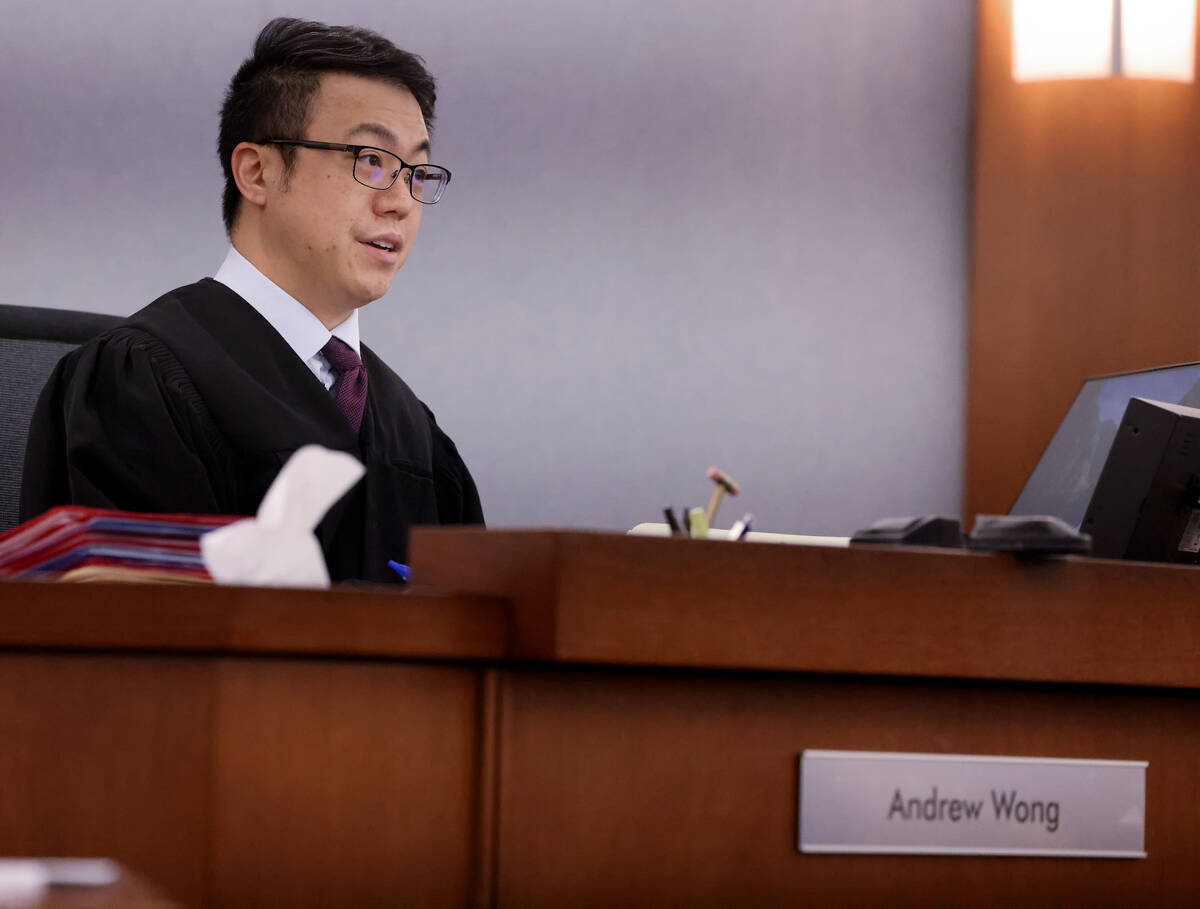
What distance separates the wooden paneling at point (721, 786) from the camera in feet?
2.13

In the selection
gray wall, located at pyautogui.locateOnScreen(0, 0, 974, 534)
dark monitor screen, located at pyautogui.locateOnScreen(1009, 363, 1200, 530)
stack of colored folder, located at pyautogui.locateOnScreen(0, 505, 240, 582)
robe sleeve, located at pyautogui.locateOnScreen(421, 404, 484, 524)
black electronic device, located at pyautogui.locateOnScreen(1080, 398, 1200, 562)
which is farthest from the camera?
gray wall, located at pyautogui.locateOnScreen(0, 0, 974, 534)

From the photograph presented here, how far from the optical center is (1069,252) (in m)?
2.61

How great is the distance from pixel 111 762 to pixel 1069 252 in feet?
7.71

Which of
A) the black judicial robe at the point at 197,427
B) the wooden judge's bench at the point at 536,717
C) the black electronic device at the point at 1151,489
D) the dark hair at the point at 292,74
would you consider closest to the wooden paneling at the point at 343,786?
the wooden judge's bench at the point at 536,717

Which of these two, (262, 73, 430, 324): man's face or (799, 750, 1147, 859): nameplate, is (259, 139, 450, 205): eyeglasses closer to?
(262, 73, 430, 324): man's face

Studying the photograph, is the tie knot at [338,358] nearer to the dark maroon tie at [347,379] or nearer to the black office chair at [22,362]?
the dark maroon tie at [347,379]

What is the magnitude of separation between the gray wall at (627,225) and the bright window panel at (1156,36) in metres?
0.32

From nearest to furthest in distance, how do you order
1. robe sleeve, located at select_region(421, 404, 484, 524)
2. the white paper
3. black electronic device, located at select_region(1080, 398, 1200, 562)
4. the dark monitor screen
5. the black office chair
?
the white paper
black electronic device, located at select_region(1080, 398, 1200, 562)
the dark monitor screen
the black office chair
robe sleeve, located at select_region(421, 404, 484, 524)

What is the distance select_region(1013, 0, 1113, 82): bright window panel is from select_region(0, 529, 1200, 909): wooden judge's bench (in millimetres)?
2159

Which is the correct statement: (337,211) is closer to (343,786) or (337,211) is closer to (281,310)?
(281,310)

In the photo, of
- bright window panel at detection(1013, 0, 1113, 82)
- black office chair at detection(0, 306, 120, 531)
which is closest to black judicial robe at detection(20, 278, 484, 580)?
black office chair at detection(0, 306, 120, 531)

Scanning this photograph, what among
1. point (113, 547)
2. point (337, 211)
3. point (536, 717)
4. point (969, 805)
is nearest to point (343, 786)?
point (536, 717)

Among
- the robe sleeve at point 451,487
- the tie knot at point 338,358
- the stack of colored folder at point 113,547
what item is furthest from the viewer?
the robe sleeve at point 451,487

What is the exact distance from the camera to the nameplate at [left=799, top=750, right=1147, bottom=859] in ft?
2.22
